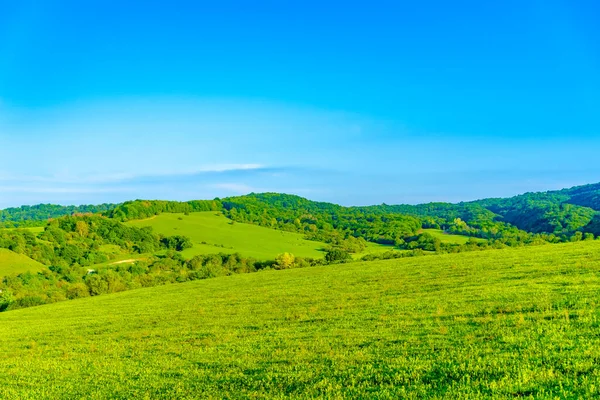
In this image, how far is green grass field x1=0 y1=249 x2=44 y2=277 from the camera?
105 meters

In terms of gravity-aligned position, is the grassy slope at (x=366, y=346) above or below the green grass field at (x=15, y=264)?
above

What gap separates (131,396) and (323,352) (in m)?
7.24

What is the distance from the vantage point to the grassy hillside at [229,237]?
126 meters

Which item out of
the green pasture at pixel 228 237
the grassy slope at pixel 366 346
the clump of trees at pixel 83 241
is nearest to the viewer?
the grassy slope at pixel 366 346

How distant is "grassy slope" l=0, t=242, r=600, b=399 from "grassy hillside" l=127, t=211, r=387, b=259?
3436 inches

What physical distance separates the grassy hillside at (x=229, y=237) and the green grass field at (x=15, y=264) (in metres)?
43.0

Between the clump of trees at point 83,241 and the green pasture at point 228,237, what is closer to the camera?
the clump of trees at point 83,241

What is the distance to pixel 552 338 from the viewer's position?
11.6 metres

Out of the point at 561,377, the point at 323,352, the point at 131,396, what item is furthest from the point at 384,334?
the point at 131,396

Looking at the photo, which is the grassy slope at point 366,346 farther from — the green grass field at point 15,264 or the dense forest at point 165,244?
the green grass field at point 15,264

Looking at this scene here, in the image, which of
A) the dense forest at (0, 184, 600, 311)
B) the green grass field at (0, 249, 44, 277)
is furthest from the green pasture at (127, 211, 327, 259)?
the green grass field at (0, 249, 44, 277)

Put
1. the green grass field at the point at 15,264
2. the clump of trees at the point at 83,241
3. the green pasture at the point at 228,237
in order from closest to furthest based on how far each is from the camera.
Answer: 1. the green grass field at the point at 15,264
2. the clump of trees at the point at 83,241
3. the green pasture at the point at 228,237

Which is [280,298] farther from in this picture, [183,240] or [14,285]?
[183,240]

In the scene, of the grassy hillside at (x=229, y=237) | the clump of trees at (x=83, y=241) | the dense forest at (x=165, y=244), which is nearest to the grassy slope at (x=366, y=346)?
the dense forest at (x=165, y=244)
